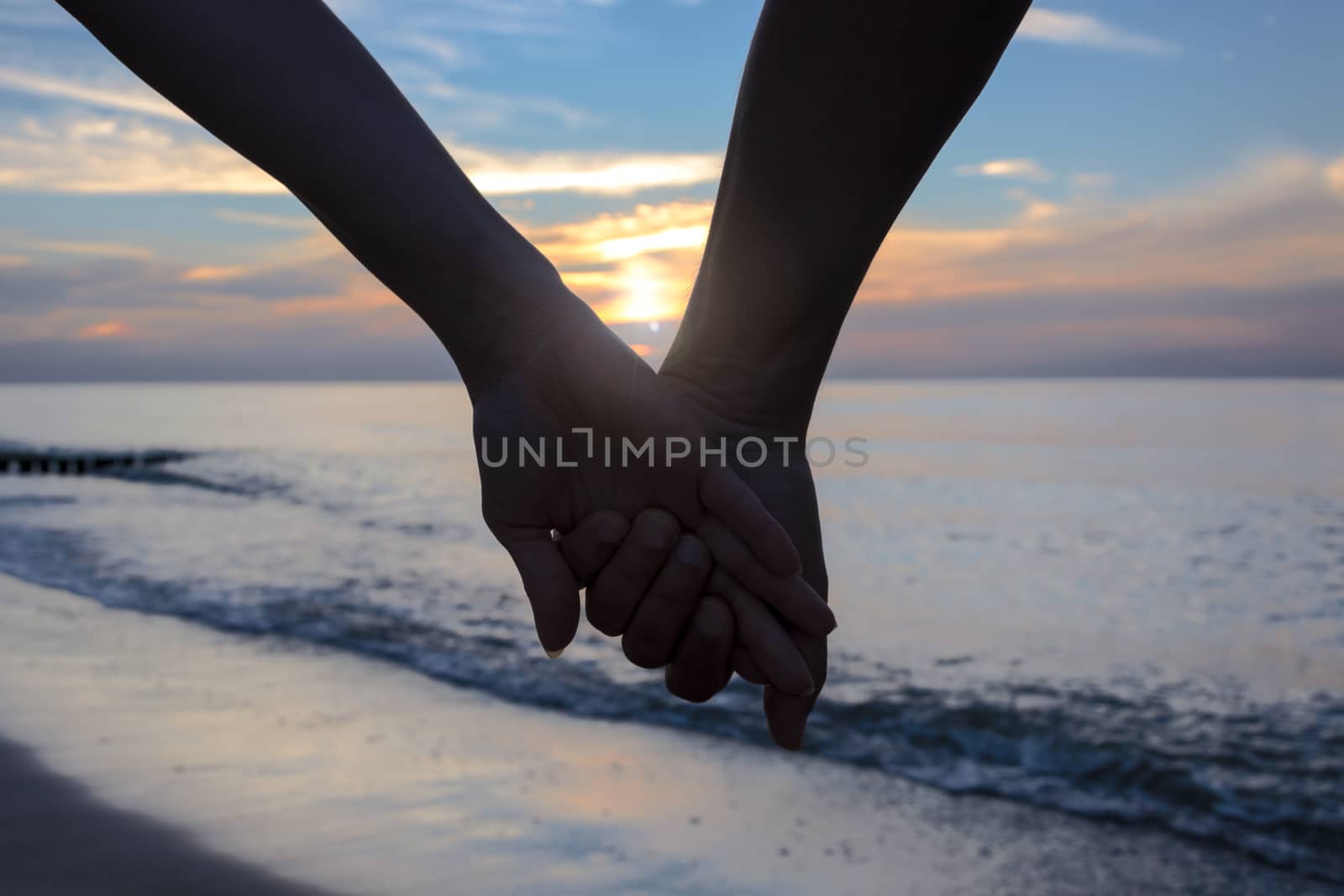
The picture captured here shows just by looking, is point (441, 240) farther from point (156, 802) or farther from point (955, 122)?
point (156, 802)

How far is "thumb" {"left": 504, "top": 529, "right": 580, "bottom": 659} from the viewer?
1.58m

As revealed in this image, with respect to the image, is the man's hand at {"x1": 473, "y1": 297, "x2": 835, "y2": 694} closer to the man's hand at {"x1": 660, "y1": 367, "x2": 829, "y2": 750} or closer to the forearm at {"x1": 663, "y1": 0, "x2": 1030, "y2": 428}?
the man's hand at {"x1": 660, "y1": 367, "x2": 829, "y2": 750}

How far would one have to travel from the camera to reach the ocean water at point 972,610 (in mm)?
3607

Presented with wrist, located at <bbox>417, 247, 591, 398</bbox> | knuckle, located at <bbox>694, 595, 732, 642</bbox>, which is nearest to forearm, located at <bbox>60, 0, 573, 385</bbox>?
wrist, located at <bbox>417, 247, 591, 398</bbox>

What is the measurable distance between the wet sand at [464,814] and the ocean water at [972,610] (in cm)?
33

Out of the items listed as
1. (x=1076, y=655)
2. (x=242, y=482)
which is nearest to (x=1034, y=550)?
(x=1076, y=655)

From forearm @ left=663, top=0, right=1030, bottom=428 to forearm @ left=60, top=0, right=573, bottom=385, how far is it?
36 cm

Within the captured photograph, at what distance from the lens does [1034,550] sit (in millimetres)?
9016

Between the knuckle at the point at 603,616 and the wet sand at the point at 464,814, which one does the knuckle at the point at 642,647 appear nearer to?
the knuckle at the point at 603,616

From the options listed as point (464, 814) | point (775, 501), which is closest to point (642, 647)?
point (775, 501)

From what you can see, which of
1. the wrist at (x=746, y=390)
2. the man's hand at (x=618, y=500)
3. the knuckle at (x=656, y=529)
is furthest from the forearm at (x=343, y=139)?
the knuckle at (x=656, y=529)

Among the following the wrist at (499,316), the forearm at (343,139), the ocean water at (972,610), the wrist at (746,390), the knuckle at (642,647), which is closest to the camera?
the forearm at (343,139)

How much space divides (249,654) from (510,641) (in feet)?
4.41

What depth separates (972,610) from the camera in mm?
6223
